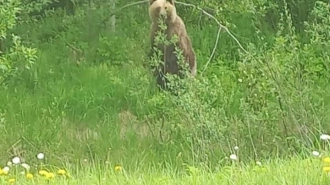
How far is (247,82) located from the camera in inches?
318

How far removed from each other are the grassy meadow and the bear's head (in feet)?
2.15

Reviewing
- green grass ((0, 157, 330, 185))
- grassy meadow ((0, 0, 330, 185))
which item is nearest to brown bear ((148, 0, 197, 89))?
grassy meadow ((0, 0, 330, 185))

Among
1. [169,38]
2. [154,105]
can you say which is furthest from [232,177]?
[169,38]

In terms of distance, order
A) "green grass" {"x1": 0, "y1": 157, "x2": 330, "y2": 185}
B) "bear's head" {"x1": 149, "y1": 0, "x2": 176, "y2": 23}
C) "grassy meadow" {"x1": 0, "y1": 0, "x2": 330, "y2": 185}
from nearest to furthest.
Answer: "green grass" {"x1": 0, "y1": 157, "x2": 330, "y2": 185}
"grassy meadow" {"x1": 0, "y1": 0, "x2": 330, "y2": 185}
"bear's head" {"x1": 149, "y1": 0, "x2": 176, "y2": 23}

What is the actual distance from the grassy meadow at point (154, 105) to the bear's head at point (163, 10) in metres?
0.66

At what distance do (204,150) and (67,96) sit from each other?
2.83 meters

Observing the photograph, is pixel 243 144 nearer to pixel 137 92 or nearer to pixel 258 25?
pixel 137 92

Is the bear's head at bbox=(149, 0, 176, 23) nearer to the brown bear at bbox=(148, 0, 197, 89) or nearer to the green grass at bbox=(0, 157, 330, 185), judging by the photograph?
the brown bear at bbox=(148, 0, 197, 89)

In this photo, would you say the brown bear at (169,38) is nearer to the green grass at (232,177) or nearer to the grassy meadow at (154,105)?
the grassy meadow at (154,105)

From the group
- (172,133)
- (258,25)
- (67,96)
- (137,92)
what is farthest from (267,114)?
(258,25)

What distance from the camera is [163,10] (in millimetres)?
8859

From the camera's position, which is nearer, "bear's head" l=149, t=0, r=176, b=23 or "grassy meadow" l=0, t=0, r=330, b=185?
"grassy meadow" l=0, t=0, r=330, b=185

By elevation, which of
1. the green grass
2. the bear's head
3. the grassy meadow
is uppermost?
the bear's head

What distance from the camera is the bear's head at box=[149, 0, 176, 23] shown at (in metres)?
8.86
